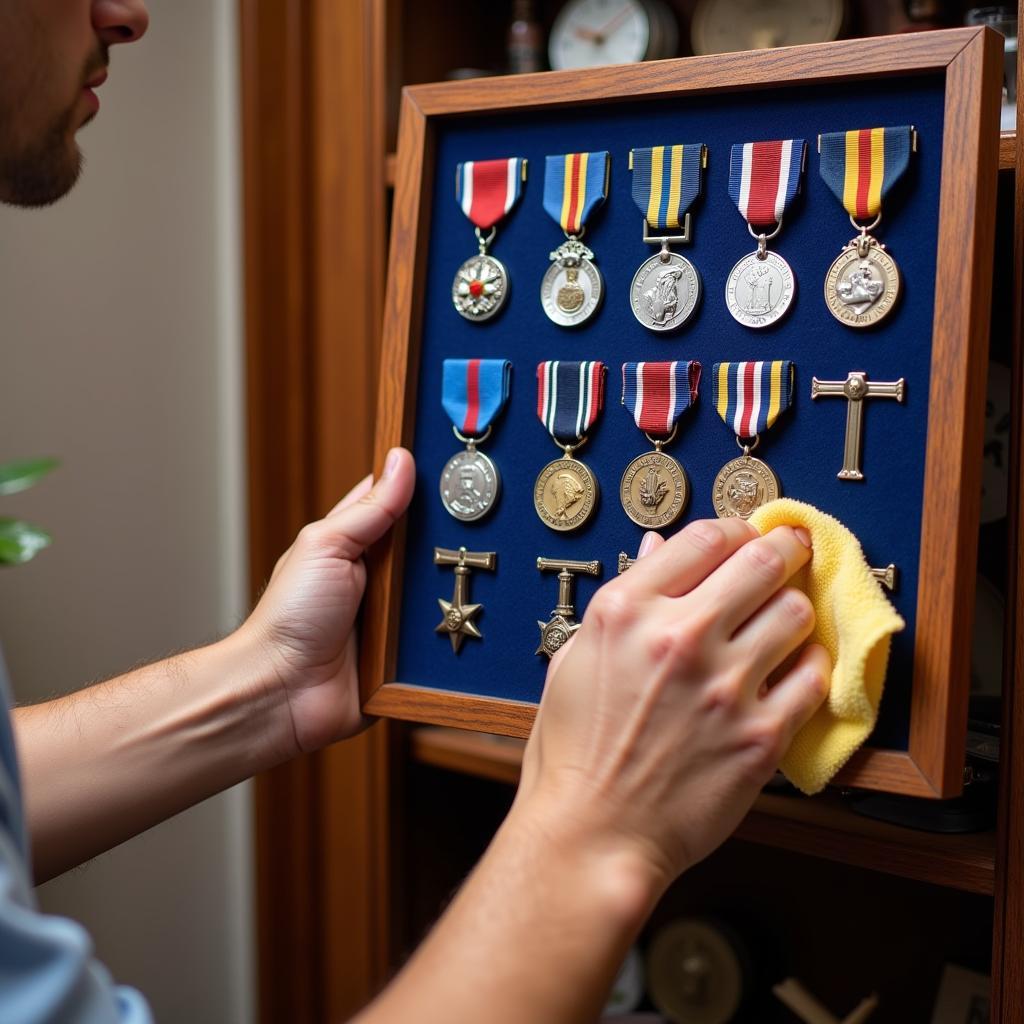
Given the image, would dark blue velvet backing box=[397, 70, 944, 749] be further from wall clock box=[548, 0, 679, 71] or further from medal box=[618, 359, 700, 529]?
wall clock box=[548, 0, 679, 71]

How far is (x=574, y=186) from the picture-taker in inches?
36.9

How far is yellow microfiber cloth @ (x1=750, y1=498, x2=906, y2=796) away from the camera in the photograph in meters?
0.75

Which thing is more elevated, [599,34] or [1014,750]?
[599,34]

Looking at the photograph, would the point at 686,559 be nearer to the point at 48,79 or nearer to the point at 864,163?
the point at 864,163

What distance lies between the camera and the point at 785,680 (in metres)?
0.76

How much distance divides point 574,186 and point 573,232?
0.12ft

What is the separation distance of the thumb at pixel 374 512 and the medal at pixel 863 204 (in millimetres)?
392

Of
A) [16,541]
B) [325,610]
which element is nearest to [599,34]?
[325,610]

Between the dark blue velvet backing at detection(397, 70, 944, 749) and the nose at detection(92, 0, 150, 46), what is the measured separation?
269 millimetres

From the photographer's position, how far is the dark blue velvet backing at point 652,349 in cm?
81

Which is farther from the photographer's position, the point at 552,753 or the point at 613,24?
the point at 613,24

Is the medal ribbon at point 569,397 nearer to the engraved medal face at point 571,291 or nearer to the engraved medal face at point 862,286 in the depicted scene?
the engraved medal face at point 571,291

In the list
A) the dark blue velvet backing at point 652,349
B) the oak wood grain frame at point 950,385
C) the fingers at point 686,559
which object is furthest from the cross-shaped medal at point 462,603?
the oak wood grain frame at point 950,385

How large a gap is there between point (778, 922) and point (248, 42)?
4.17ft
